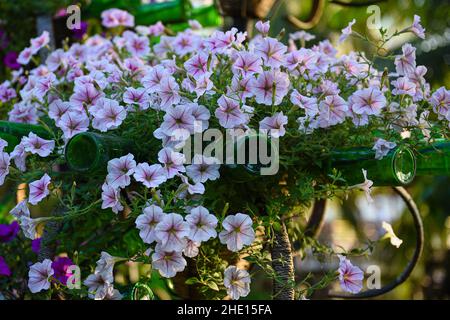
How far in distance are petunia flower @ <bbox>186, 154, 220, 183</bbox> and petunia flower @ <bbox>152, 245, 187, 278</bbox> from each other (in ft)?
0.36

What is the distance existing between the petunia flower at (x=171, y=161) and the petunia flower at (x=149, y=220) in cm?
6

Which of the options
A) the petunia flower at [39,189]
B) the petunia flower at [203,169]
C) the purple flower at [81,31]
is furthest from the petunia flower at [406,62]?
the purple flower at [81,31]

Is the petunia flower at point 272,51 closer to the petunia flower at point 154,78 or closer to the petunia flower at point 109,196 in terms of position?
the petunia flower at point 154,78

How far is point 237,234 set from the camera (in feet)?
3.12

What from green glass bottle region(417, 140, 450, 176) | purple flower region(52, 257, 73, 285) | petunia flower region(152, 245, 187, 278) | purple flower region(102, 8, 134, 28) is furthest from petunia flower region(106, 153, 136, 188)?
purple flower region(102, 8, 134, 28)

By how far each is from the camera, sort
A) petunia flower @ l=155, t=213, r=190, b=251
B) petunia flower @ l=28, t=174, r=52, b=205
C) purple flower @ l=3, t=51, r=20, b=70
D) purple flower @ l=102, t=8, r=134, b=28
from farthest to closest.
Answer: purple flower @ l=3, t=51, r=20, b=70, purple flower @ l=102, t=8, r=134, b=28, petunia flower @ l=28, t=174, r=52, b=205, petunia flower @ l=155, t=213, r=190, b=251

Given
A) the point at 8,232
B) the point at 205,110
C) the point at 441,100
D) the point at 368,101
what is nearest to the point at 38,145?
the point at 205,110

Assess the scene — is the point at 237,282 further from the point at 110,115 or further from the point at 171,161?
the point at 110,115

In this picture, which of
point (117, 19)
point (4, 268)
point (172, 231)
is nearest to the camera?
point (172, 231)

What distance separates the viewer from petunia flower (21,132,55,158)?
1.04m

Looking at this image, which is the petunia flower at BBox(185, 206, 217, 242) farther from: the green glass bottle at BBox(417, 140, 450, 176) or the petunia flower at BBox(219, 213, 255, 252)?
the green glass bottle at BBox(417, 140, 450, 176)

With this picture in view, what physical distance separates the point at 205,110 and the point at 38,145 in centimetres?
27

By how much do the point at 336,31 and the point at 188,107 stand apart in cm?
553

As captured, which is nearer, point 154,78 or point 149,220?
point 149,220
